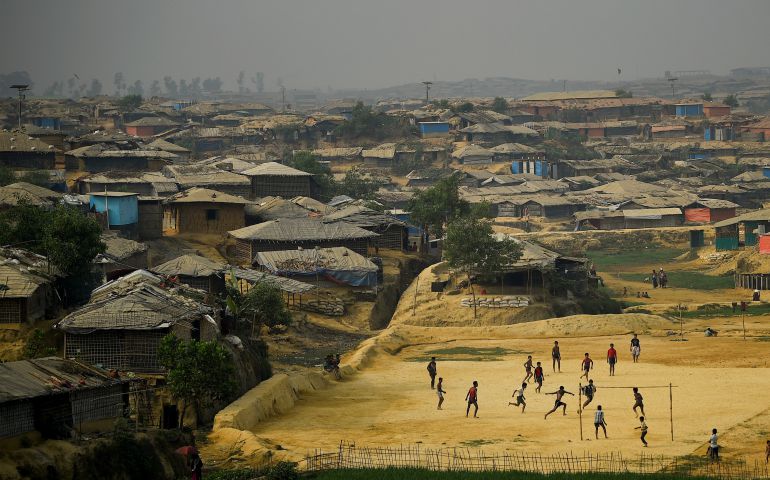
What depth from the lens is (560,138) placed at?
400ft

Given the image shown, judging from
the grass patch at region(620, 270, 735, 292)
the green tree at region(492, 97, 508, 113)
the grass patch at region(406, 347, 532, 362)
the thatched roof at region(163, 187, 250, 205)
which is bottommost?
the grass patch at region(620, 270, 735, 292)

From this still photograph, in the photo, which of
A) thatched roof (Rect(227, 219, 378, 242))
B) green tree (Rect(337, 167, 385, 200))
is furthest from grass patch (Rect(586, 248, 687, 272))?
thatched roof (Rect(227, 219, 378, 242))

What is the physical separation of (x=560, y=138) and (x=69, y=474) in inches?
4026

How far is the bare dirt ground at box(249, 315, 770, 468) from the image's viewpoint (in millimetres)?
29344

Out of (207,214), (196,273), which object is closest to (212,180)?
(207,214)

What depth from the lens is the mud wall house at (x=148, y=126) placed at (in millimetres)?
120625

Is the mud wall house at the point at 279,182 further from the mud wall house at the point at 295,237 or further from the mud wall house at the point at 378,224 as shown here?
the mud wall house at the point at 295,237

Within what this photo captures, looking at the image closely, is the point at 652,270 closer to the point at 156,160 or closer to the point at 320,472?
the point at 156,160

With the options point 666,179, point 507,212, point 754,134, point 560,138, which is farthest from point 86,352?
point 754,134

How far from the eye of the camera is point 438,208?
6831 cm

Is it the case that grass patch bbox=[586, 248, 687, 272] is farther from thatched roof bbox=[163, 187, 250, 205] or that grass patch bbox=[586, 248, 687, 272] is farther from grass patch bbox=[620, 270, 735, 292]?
thatched roof bbox=[163, 187, 250, 205]

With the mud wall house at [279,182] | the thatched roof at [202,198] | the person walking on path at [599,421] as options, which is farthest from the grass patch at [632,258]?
the person walking on path at [599,421]

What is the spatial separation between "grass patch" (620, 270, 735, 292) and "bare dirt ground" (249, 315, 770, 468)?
44.7 ft

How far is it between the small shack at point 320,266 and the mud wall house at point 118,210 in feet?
21.9
